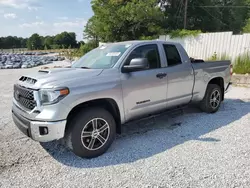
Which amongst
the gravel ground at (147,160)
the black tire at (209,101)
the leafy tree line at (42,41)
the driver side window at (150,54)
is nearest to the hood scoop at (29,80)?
the gravel ground at (147,160)

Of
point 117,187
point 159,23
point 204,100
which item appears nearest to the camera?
point 117,187

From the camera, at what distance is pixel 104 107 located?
342 centimetres

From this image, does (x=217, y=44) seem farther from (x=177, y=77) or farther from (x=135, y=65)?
(x=135, y=65)

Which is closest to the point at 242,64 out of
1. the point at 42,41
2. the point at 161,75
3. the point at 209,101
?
the point at 209,101

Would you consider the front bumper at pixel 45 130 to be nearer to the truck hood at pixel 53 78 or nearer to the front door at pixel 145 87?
the truck hood at pixel 53 78

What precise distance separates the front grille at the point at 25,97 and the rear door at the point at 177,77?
240cm

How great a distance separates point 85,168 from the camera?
2.98 metres

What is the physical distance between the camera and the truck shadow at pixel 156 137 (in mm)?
3225

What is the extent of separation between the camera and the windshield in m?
3.64

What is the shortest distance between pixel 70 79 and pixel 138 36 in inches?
623

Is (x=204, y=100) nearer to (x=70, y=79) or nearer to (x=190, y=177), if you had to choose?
(x=190, y=177)

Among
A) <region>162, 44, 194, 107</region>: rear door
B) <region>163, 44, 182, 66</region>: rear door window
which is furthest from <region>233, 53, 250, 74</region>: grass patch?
<region>163, 44, 182, 66</region>: rear door window

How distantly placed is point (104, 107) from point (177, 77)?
5.53 feet

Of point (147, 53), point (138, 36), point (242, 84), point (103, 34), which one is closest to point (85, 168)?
point (147, 53)
